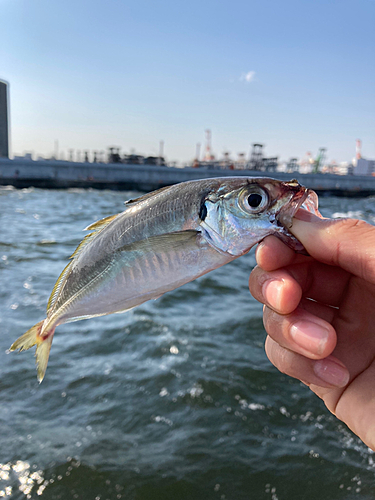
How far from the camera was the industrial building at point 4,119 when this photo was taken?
75.2 metres

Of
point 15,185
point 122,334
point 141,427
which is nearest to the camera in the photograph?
point 141,427

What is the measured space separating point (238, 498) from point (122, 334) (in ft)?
12.7

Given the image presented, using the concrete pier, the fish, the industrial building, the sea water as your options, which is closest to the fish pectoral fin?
the fish

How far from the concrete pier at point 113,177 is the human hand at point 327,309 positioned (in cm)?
4218

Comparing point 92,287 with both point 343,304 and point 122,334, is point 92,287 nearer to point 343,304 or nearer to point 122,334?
point 343,304

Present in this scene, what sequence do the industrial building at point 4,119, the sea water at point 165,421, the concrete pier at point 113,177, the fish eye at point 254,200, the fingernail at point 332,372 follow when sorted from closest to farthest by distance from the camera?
the fish eye at point 254,200
the fingernail at point 332,372
the sea water at point 165,421
the concrete pier at point 113,177
the industrial building at point 4,119

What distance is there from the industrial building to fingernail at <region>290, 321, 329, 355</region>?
8381 centimetres

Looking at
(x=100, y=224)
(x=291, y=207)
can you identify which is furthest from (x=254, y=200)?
(x=100, y=224)

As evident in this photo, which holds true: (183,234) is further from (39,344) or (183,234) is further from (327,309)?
(327,309)

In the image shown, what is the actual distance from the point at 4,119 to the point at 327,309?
91.4 metres

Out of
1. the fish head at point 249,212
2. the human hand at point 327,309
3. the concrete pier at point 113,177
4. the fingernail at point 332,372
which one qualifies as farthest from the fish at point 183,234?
the concrete pier at point 113,177

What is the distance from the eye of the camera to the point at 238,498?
369 cm

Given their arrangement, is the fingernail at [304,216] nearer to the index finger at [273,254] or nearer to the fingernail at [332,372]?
the index finger at [273,254]

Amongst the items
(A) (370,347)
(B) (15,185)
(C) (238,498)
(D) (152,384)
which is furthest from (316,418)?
(B) (15,185)
